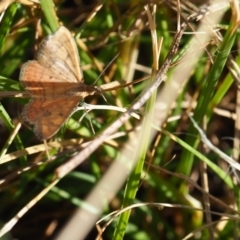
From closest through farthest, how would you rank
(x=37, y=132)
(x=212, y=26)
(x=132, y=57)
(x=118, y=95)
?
1. (x=37, y=132)
2. (x=212, y=26)
3. (x=118, y=95)
4. (x=132, y=57)

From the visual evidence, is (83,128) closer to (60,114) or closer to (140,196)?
(60,114)

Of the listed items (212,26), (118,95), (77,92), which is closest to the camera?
(77,92)

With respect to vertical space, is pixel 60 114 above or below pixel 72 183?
above

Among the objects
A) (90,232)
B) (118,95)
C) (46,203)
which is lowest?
(90,232)

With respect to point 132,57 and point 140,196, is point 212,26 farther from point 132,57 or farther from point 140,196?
point 140,196

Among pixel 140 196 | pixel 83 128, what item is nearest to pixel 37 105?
pixel 83 128

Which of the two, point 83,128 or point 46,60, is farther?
point 83,128

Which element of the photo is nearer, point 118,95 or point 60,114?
point 60,114

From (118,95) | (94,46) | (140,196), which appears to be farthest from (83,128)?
(140,196)

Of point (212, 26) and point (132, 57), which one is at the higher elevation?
point (212, 26)
